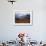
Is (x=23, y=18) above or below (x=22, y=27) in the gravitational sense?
above

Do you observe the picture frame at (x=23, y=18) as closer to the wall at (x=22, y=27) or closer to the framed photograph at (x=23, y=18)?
the framed photograph at (x=23, y=18)

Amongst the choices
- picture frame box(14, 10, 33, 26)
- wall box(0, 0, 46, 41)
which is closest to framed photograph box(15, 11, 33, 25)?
picture frame box(14, 10, 33, 26)

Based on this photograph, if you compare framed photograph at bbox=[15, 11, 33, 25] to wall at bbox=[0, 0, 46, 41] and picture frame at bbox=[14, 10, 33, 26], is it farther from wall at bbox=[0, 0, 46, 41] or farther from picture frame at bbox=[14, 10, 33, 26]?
wall at bbox=[0, 0, 46, 41]

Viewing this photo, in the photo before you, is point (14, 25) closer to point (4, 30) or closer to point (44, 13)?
point (4, 30)

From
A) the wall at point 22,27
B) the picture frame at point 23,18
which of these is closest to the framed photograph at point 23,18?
the picture frame at point 23,18

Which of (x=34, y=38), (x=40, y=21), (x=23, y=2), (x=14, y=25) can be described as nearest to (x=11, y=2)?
(x=23, y=2)

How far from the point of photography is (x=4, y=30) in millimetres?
4344

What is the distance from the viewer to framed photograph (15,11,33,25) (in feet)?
14.2

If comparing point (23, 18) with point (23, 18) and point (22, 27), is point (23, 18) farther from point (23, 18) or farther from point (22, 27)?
point (22, 27)

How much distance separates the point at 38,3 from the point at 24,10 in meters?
0.54

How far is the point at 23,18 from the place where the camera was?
4340 mm

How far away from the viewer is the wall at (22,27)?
4332 millimetres

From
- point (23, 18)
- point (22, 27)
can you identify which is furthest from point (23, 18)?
point (22, 27)

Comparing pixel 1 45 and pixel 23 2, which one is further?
pixel 23 2
